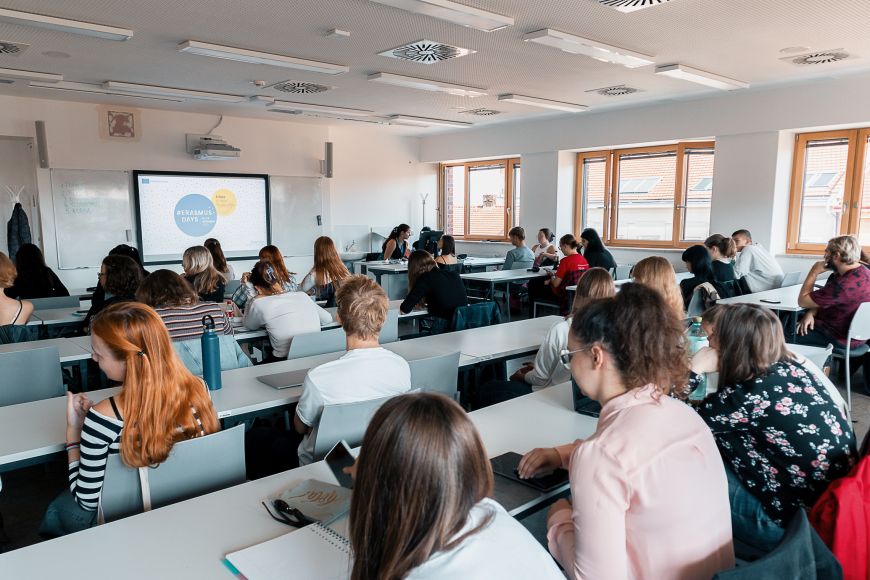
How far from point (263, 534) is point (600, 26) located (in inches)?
169

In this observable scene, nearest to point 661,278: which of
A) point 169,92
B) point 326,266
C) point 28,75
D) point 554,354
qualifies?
point 554,354

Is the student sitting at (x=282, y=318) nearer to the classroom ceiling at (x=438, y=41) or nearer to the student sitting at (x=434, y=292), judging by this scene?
the student sitting at (x=434, y=292)

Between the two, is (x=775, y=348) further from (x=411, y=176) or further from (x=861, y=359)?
(x=411, y=176)

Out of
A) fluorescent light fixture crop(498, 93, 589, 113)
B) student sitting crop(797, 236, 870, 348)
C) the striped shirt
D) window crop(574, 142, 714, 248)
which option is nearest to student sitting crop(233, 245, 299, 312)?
the striped shirt

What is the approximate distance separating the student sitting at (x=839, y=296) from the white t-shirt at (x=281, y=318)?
3.75m

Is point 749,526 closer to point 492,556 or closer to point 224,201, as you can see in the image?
point 492,556

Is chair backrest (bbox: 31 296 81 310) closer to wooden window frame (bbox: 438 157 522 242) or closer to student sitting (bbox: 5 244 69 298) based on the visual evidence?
student sitting (bbox: 5 244 69 298)

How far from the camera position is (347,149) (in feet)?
35.2

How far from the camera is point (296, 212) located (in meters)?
10.2

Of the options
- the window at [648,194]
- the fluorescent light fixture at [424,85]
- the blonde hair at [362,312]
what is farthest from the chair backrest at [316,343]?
the window at [648,194]

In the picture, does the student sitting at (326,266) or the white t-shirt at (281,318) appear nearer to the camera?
the white t-shirt at (281,318)

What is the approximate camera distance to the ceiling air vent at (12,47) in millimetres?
4954

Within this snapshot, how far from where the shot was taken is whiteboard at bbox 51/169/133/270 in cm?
798

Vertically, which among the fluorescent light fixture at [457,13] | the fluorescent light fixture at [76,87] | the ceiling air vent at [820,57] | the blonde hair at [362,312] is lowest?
the blonde hair at [362,312]
